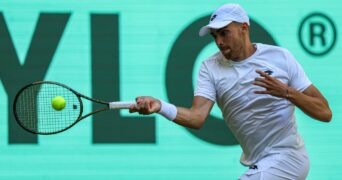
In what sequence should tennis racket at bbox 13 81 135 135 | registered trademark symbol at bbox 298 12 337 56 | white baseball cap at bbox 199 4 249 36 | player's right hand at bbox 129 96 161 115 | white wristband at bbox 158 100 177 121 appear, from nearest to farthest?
player's right hand at bbox 129 96 161 115 → white wristband at bbox 158 100 177 121 → white baseball cap at bbox 199 4 249 36 → tennis racket at bbox 13 81 135 135 → registered trademark symbol at bbox 298 12 337 56

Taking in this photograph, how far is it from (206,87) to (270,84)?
0.40 metres

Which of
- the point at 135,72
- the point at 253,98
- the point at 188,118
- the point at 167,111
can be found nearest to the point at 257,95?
the point at 253,98

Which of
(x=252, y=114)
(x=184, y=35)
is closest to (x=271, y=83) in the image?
(x=252, y=114)

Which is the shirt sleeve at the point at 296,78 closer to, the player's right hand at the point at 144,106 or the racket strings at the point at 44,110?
the player's right hand at the point at 144,106

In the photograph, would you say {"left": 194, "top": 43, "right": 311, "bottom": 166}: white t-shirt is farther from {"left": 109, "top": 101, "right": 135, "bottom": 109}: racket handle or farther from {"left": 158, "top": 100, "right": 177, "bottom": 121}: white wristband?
{"left": 109, "top": 101, "right": 135, "bottom": 109}: racket handle

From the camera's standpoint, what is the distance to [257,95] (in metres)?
4.46

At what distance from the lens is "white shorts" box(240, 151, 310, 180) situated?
4.46 m

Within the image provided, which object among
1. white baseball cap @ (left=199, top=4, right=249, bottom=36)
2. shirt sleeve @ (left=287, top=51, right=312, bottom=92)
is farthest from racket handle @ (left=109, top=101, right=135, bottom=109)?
shirt sleeve @ (left=287, top=51, right=312, bottom=92)

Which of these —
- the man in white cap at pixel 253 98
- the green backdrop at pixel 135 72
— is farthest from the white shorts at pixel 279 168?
the green backdrop at pixel 135 72

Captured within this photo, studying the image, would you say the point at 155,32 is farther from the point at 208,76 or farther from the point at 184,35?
the point at 208,76

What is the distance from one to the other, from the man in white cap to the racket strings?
2.60ft

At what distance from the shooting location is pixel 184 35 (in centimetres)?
629

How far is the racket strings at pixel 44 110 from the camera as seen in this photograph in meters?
5.04

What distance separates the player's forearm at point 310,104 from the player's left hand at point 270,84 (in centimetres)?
5
